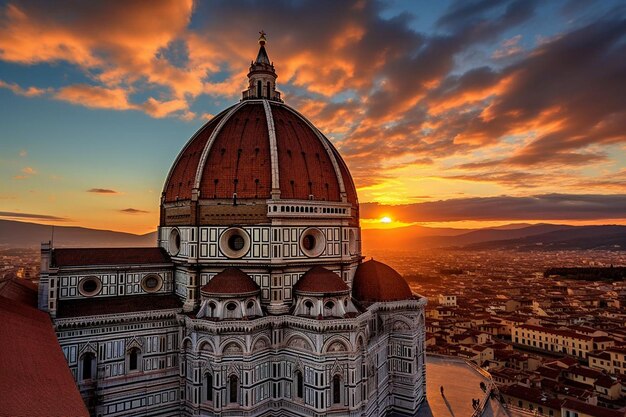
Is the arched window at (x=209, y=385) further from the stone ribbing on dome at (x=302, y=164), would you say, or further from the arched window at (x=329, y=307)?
the stone ribbing on dome at (x=302, y=164)

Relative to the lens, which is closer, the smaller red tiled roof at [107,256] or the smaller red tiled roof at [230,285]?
the smaller red tiled roof at [230,285]

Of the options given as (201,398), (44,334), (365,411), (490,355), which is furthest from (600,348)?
(44,334)

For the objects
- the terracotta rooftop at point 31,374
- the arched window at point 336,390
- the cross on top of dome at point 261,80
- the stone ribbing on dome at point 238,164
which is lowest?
the arched window at point 336,390

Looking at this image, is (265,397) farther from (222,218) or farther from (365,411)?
(222,218)

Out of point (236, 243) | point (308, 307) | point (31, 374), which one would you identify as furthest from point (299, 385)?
point (31, 374)

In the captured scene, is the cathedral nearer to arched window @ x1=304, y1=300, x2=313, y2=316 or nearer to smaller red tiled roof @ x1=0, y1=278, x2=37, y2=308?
arched window @ x1=304, y1=300, x2=313, y2=316

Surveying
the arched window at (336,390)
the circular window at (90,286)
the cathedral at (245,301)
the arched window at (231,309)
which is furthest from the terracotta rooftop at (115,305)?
the arched window at (336,390)

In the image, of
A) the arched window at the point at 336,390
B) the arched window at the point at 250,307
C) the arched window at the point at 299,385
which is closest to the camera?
the arched window at the point at 336,390

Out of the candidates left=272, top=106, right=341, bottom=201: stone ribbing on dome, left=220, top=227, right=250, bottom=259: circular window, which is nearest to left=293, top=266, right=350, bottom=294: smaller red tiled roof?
left=220, top=227, right=250, bottom=259: circular window
